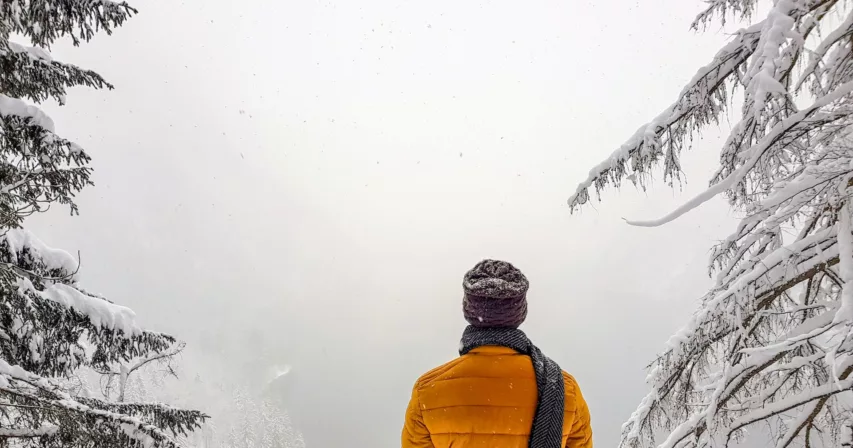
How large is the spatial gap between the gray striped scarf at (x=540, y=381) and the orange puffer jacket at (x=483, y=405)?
2cm

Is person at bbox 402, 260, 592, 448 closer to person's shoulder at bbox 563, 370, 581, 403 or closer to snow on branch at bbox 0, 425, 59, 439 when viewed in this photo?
person's shoulder at bbox 563, 370, 581, 403

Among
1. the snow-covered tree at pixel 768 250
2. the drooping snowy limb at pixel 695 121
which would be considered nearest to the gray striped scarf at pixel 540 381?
the snow-covered tree at pixel 768 250

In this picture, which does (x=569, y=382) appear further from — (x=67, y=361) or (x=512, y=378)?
(x=67, y=361)

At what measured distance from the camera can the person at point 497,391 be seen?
4.54 feet

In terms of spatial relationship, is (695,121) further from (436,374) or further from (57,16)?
(57,16)

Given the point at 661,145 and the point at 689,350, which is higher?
the point at 661,145

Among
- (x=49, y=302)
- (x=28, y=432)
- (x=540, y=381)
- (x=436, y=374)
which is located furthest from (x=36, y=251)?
(x=540, y=381)

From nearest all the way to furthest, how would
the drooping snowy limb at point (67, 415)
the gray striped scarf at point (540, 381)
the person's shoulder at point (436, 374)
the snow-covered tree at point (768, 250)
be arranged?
the gray striped scarf at point (540, 381) → the person's shoulder at point (436, 374) → the snow-covered tree at point (768, 250) → the drooping snowy limb at point (67, 415)

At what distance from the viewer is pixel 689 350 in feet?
9.48

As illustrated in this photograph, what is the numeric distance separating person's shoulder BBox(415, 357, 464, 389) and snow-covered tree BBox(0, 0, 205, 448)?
2.93 meters

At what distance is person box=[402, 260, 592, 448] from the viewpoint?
138 centimetres

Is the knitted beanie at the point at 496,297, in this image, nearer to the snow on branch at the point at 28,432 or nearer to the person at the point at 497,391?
the person at the point at 497,391

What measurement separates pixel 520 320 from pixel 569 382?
10.4 inches

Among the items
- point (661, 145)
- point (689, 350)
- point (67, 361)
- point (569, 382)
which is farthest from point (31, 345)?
point (661, 145)
